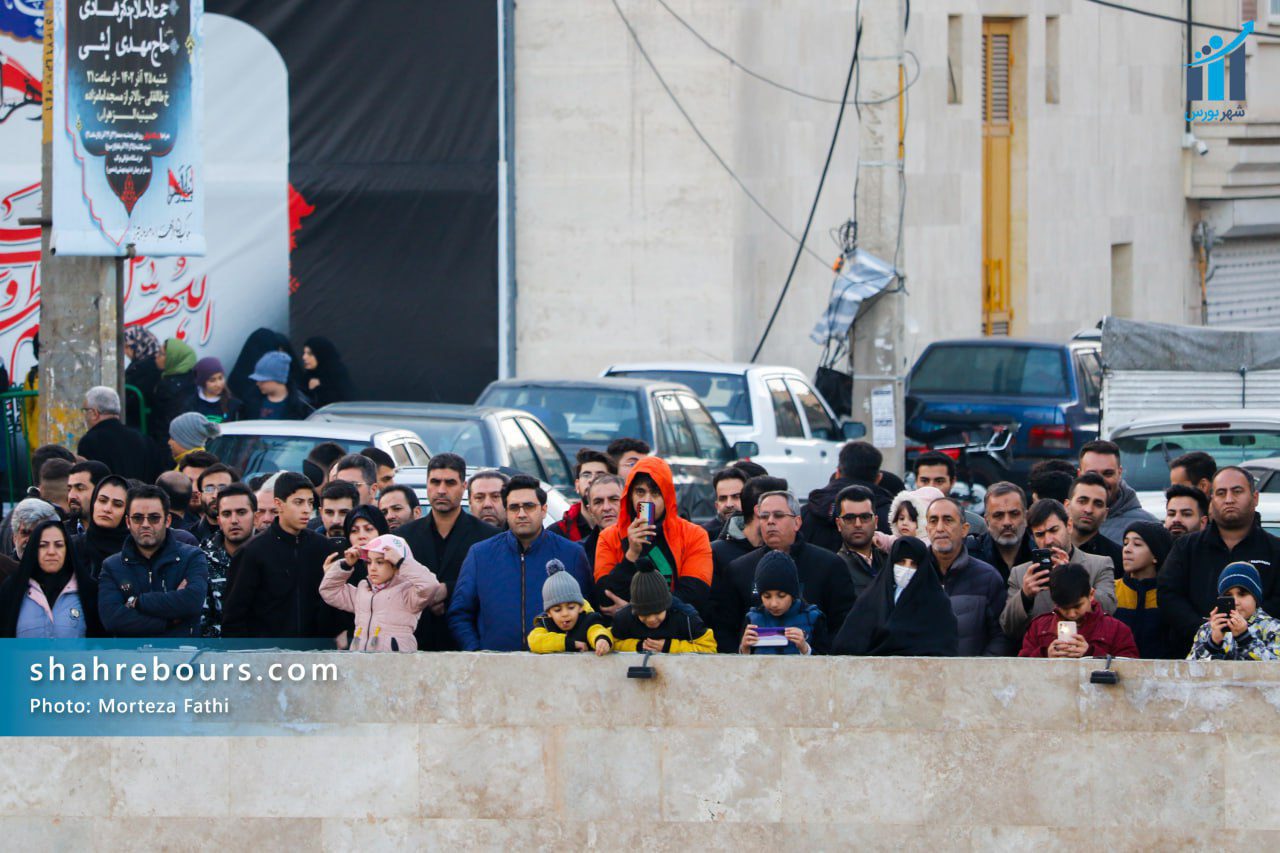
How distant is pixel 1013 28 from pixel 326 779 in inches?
922

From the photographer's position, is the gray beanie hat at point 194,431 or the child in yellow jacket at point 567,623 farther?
the gray beanie hat at point 194,431

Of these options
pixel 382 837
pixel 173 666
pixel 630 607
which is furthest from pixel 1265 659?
pixel 173 666

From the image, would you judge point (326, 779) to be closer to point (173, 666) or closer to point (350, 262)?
point (173, 666)

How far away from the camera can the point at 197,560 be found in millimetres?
8758

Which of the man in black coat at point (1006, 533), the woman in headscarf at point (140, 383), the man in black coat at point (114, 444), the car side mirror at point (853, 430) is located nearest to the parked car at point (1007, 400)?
the car side mirror at point (853, 430)

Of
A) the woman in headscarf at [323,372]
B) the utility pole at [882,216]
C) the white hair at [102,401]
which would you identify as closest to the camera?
the white hair at [102,401]

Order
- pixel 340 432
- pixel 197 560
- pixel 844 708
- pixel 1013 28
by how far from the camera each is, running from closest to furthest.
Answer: pixel 844 708
pixel 197 560
pixel 340 432
pixel 1013 28

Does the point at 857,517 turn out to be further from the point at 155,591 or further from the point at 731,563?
the point at 155,591

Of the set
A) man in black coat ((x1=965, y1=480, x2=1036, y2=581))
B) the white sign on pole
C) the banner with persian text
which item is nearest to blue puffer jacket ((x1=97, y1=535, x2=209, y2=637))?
man in black coat ((x1=965, y1=480, x2=1036, y2=581))

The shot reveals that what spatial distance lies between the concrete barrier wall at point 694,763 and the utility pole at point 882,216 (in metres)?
10.1

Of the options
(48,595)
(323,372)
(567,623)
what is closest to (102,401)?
(48,595)

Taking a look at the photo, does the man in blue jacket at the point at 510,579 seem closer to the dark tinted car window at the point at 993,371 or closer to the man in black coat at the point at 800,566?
the man in black coat at the point at 800,566

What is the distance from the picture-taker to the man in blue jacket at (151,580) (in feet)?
28.0

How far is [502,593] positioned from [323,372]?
41.8 feet
